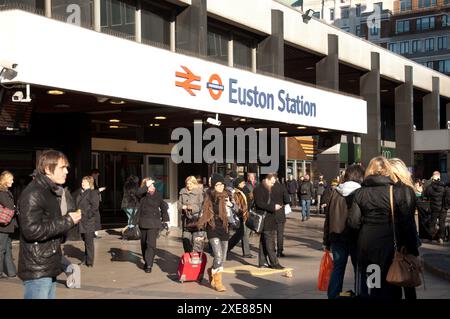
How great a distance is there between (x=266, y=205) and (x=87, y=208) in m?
3.54

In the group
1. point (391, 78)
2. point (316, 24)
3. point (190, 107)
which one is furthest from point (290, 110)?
point (391, 78)

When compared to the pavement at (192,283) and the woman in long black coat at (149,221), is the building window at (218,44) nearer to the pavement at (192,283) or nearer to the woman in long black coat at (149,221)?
the pavement at (192,283)

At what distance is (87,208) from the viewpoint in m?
12.3

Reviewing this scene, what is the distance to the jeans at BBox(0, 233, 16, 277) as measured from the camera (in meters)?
10.5

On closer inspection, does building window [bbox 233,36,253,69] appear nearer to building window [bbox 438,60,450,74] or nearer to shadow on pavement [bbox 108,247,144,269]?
shadow on pavement [bbox 108,247,144,269]

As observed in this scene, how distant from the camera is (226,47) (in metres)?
21.3

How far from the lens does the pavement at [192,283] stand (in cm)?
898

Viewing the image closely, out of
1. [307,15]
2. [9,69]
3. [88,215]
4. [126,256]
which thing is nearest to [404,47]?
[307,15]

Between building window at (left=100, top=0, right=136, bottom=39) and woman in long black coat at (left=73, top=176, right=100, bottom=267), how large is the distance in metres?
5.28

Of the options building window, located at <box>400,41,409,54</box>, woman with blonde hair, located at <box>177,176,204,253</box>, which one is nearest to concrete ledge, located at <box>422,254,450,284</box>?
woman with blonde hair, located at <box>177,176,204,253</box>

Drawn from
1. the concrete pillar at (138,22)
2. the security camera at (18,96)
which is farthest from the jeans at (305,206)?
the security camera at (18,96)

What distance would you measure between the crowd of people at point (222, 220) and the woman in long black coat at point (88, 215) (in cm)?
2

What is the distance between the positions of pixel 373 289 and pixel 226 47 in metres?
16.4

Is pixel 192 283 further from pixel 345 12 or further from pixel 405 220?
pixel 345 12
